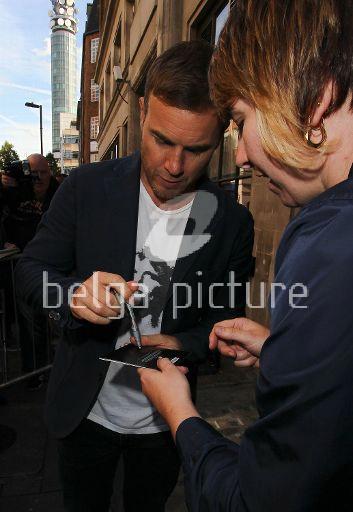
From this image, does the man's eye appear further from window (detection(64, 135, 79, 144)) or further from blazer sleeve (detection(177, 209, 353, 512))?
window (detection(64, 135, 79, 144))

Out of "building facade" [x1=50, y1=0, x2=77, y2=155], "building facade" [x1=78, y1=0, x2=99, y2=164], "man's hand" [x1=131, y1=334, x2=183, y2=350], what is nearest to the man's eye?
"man's hand" [x1=131, y1=334, x2=183, y2=350]

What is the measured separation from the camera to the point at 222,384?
13.8ft

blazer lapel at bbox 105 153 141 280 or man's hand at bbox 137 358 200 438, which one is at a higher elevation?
blazer lapel at bbox 105 153 141 280

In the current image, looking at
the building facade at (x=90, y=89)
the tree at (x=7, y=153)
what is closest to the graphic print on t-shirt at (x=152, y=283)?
the building facade at (x=90, y=89)

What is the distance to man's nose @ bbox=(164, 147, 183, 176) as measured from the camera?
1746 millimetres

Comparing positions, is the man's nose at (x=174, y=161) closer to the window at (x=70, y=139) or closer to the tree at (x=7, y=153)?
the tree at (x=7, y=153)

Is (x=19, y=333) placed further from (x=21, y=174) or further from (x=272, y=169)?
(x=272, y=169)

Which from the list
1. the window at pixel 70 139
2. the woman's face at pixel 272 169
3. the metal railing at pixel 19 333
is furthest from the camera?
the window at pixel 70 139

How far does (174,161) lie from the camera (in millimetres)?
1749

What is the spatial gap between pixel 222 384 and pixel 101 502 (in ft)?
8.14

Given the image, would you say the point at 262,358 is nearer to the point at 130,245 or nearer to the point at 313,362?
the point at 313,362

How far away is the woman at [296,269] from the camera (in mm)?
644

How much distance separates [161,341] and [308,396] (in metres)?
1.03

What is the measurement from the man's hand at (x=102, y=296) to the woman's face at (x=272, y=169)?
622mm
